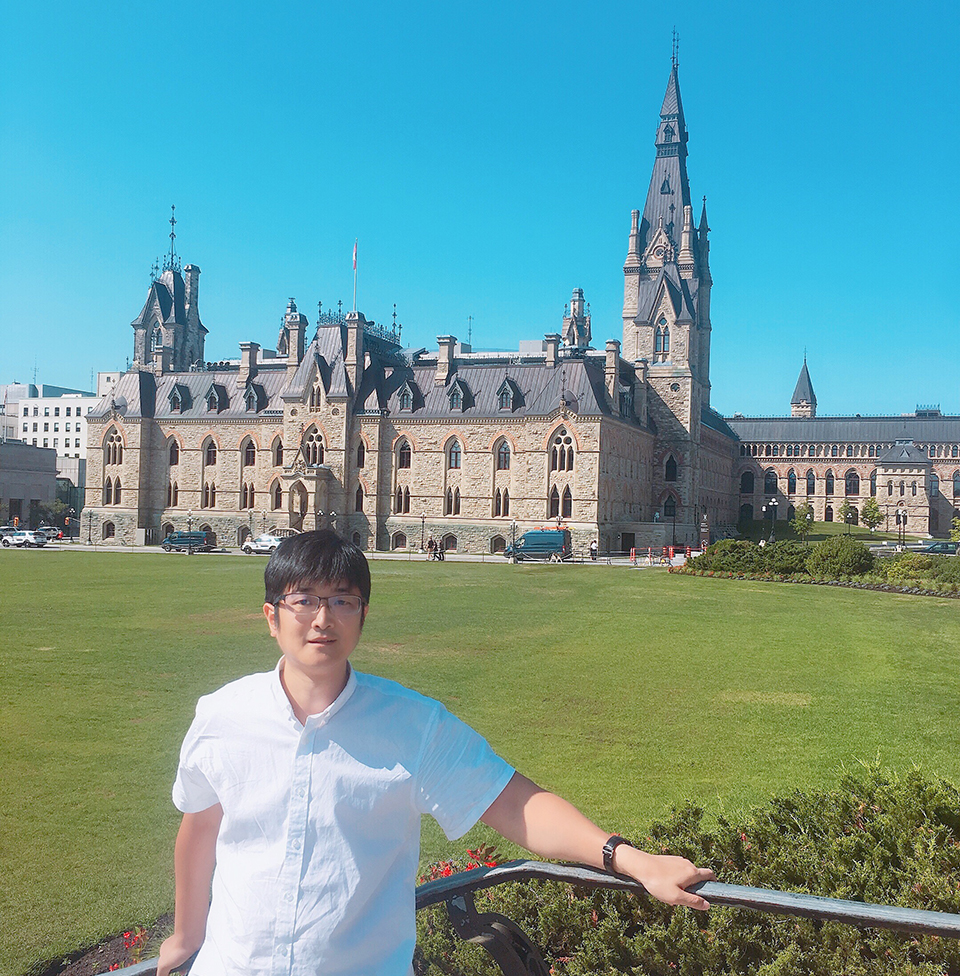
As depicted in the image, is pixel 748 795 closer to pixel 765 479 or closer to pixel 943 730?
pixel 943 730

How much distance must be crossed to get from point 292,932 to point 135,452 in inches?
2675

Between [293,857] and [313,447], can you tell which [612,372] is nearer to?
[313,447]

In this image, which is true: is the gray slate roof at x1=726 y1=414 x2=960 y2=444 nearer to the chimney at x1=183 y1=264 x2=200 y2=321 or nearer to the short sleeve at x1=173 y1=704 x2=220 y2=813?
the chimney at x1=183 y1=264 x2=200 y2=321

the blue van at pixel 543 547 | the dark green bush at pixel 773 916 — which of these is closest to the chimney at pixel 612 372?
the blue van at pixel 543 547

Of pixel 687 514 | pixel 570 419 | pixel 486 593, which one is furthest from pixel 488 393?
pixel 486 593

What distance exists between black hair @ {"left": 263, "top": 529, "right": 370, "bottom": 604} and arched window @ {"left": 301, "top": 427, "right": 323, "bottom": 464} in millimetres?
57839

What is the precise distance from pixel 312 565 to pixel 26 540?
61.8m

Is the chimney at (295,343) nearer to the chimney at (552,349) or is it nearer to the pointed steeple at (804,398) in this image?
the chimney at (552,349)

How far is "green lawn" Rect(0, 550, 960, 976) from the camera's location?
8.38 meters

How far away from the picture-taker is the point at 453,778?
332 cm

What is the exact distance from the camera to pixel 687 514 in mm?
65062

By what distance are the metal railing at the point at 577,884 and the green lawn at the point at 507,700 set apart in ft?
14.8

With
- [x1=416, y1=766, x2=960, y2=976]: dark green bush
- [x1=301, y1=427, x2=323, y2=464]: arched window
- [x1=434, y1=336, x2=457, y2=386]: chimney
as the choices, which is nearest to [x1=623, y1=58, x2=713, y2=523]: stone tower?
[x1=434, y1=336, x2=457, y2=386]: chimney

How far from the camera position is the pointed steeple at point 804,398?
11975 cm
